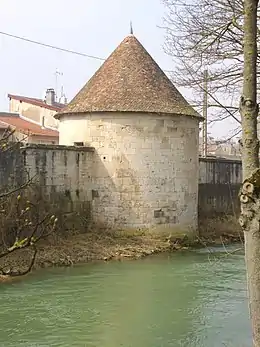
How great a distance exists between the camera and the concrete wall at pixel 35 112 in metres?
33.7

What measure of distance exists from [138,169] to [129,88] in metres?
2.34

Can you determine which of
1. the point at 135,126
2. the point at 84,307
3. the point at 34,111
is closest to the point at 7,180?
the point at 135,126

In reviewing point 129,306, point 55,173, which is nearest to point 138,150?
point 55,173

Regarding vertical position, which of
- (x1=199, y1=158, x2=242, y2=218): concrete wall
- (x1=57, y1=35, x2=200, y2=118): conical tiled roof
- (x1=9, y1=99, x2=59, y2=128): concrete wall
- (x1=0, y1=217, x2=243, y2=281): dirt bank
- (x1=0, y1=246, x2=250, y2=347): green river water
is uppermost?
(x1=9, y1=99, x2=59, y2=128): concrete wall

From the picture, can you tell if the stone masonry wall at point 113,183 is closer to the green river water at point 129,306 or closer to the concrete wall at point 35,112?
the green river water at point 129,306

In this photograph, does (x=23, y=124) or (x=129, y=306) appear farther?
(x=23, y=124)

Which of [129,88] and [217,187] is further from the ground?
[129,88]

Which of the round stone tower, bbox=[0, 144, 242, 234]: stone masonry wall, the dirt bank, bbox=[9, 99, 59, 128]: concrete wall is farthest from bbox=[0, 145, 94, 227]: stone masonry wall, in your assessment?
bbox=[9, 99, 59, 128]: concrete wall

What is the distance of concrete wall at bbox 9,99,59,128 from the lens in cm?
3372

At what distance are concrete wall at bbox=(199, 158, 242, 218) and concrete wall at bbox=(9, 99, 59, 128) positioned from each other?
1398 centimetres

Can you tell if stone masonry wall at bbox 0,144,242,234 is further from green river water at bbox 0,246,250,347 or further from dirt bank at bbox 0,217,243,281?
green river water at bbox 0,246,250,347

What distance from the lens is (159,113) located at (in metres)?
16.0

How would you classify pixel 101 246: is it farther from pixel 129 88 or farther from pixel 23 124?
pixel 23 124

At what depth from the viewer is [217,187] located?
68.4 ft
